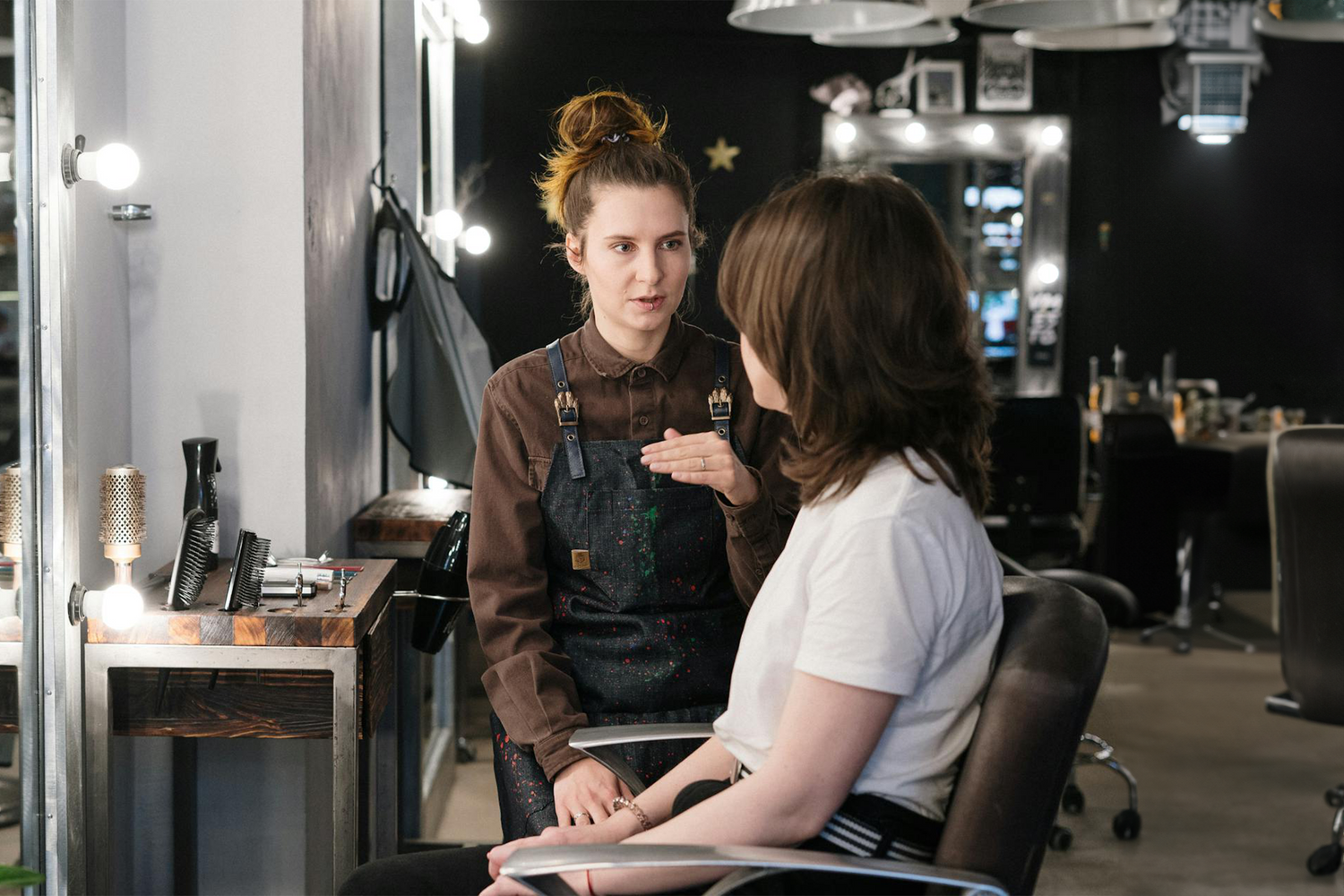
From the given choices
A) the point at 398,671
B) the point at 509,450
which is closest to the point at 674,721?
the point at 509,450

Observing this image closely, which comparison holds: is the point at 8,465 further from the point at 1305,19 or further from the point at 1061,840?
the point at 1305,19

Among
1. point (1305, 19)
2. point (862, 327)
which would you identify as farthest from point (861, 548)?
point (1305, 19)

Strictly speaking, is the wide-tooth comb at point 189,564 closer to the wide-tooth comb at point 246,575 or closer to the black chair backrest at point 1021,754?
the wide-tooth comb at point 246,575

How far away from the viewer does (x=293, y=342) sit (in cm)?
246

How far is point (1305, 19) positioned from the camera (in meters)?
4.71

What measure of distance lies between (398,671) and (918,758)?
1987 mm

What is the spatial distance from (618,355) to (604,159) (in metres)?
0.28

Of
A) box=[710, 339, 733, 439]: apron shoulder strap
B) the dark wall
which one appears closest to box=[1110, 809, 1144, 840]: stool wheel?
box=[710, 339, 733, 439]: apron shoulder strap

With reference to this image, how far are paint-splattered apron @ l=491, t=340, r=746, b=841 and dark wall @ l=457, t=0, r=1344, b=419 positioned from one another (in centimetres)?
513

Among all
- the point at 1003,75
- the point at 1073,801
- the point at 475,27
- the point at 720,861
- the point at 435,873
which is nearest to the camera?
the point at 720,861

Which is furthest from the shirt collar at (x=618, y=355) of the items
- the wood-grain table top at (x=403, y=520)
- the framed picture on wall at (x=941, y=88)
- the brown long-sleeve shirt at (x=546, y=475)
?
the framed picture on wall at (x=941, y=88)

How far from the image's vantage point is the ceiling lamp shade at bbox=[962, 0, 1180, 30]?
3.89 meters

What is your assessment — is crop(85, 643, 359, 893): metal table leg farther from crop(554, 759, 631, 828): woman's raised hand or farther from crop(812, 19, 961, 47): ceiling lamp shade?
crop(812, 19, 961, 47): ceiling lamp shade

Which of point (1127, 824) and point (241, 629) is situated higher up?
point (241, 629)
